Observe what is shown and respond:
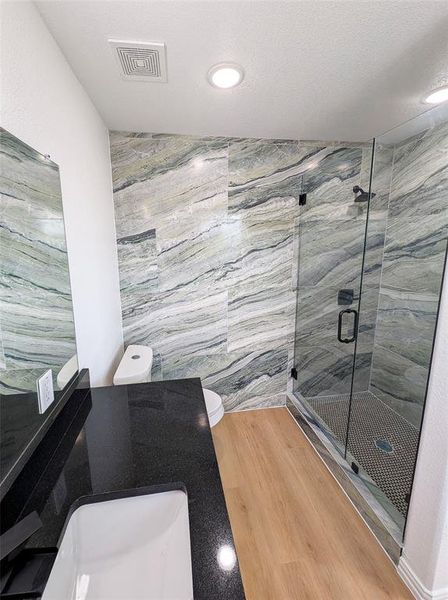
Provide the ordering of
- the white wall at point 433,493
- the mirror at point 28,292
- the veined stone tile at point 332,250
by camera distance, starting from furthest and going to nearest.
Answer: the veined stone tile at point 332,250, the white wall at point 433,493, the mirror at point 28,292

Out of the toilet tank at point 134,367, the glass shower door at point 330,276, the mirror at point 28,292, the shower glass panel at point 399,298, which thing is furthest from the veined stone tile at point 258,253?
the mirror at point 28,292

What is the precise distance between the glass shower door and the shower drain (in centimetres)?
24

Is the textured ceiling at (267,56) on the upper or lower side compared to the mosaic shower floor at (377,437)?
upper

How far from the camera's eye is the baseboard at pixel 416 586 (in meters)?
1.27

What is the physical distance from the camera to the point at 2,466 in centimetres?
80

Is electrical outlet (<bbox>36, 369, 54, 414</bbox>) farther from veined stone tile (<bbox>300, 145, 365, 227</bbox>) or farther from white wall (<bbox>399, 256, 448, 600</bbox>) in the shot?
veined stone tile (<bbox>300, 145, 365, 227</bbox>)

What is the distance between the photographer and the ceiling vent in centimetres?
123

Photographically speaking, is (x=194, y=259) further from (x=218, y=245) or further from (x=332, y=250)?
(x=332, y=250)

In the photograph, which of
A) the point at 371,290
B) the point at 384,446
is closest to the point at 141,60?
the point at 371,290

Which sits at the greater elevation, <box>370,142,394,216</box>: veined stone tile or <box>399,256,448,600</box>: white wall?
<box>370,142,394,216</box>: veined stone tile

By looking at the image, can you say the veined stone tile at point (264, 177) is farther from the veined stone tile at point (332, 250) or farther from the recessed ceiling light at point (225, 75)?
the recessed ceiling light at point (225, 75)

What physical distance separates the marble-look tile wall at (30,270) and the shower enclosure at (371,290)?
75.2 inches

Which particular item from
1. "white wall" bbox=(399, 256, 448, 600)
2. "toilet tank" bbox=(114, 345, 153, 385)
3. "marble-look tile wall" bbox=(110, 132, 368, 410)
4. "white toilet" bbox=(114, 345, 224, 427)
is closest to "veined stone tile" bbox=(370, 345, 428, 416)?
"marble-look tile wall" bbox=(110, 132, 368, 410)

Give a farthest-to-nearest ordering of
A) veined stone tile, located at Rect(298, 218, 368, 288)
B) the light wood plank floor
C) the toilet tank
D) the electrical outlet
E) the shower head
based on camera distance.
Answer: veined stone tile, located at Rect(298, 218, 368, 288) → the shower head → the toilet tank → the light wood plank floor → the electrical outlet
